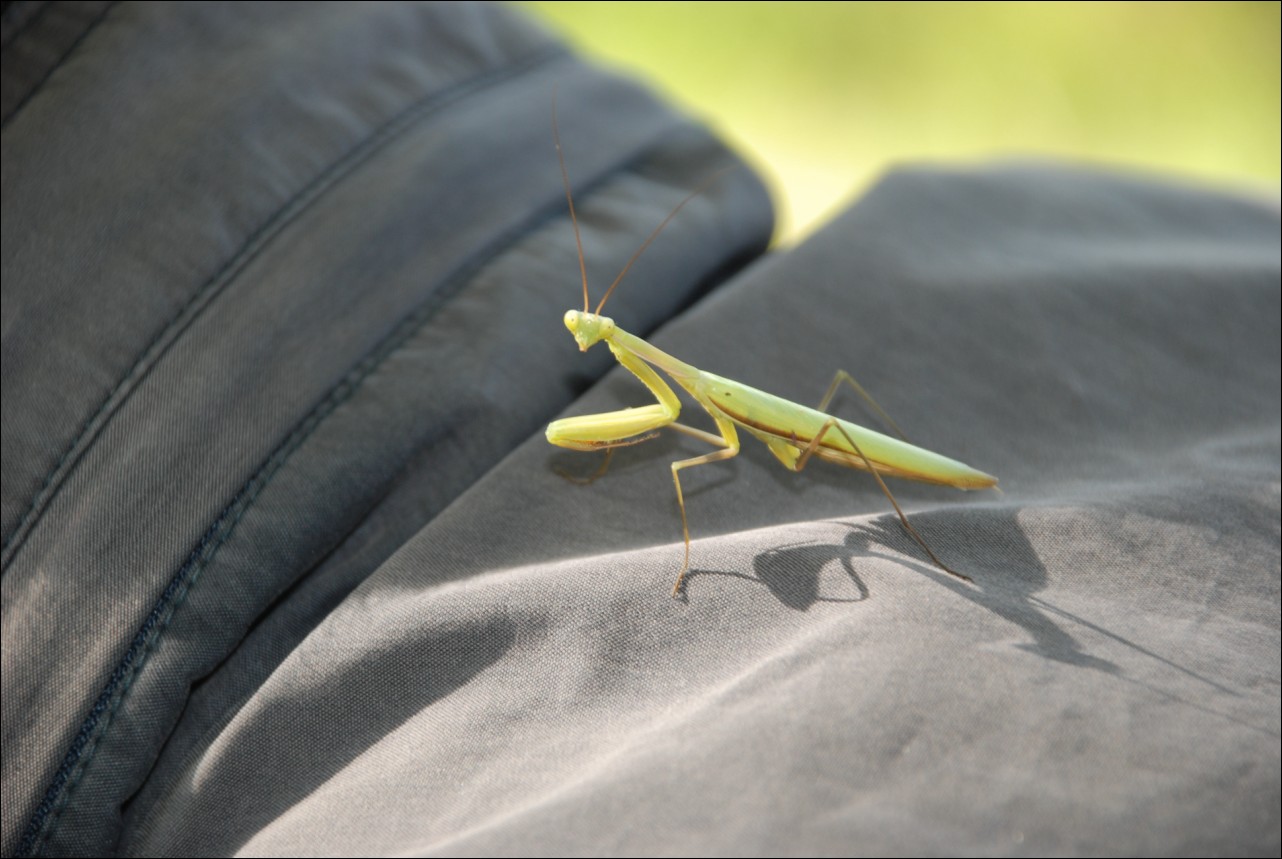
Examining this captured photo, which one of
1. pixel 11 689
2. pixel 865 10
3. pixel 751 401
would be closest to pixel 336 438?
pixel 11 689

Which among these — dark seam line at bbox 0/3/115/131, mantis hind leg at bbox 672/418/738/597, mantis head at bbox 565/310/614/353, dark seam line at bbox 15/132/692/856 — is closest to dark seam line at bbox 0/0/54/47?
dark seam line at bbox 0/3/115/131

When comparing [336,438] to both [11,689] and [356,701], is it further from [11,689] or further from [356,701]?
[11,689]

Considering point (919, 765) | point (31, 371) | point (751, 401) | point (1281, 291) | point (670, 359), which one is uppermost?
point (31, 371)

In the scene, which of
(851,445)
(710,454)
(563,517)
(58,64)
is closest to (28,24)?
(58,64)

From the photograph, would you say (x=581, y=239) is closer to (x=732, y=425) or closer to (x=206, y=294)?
(x=732, y=425)

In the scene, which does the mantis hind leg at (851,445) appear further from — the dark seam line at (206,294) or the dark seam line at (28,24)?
the dark seam line at (28,24)

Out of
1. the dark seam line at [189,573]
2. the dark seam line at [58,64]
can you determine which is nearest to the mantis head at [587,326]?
the dark seam line at [189,573]

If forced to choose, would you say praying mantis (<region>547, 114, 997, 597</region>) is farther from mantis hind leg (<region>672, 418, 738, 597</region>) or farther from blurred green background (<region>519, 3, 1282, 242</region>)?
blurred green background (<region>519, 3, 1282, 242</region>)
